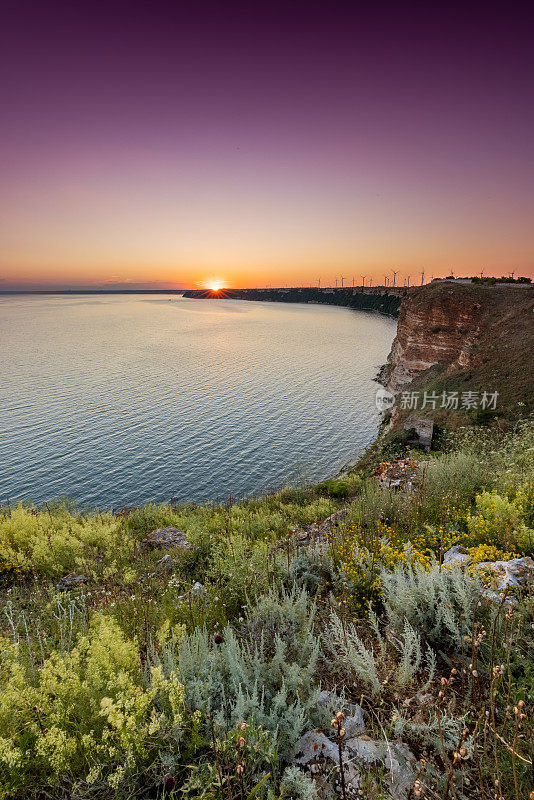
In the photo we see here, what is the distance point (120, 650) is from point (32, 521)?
9.74 meters

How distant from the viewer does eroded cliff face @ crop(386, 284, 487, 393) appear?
39.3 m

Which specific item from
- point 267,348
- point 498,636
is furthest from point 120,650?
point 267,348

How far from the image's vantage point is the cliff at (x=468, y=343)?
2898cm

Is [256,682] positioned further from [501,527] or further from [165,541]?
[165,541]

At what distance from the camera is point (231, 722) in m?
2.76

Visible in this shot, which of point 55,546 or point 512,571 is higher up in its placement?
point 512,571

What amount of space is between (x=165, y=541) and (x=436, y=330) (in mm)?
40620

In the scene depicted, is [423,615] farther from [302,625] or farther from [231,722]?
[231,722]

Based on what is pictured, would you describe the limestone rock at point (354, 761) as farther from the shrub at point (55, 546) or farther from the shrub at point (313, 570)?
the shrub at point (55, 546)

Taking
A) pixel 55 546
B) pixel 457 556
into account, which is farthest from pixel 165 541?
pixel 457 556

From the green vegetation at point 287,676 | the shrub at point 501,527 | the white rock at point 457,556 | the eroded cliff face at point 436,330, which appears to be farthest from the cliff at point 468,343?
the green vegetation at point 287,676
